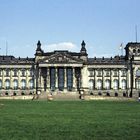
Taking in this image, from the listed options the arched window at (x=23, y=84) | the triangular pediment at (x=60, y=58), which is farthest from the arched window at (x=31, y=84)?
the triangular pediment at (x=60, y=58)

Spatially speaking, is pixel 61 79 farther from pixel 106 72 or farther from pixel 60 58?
pixel 106 72

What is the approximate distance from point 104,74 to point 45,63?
19.5 metres

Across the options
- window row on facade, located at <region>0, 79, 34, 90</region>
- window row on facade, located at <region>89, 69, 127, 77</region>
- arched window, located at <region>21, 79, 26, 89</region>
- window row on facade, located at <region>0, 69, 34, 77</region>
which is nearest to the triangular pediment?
window row on facade, located at <region>0, 69, 34, 77</region>

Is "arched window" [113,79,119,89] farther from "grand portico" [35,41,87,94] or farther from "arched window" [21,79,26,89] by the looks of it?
"arched window" [21,79,26,89]

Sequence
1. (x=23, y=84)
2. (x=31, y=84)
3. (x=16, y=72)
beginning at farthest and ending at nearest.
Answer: (x=16, y=72)
(x=31, y=84)
(x=23, y=84)

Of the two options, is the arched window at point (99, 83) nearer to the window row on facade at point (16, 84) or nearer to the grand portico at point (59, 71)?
the grand portico at point (59, 71)

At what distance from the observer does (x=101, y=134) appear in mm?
26797

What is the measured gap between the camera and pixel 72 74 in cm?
14925

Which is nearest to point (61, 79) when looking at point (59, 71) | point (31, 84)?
point (59, 71)

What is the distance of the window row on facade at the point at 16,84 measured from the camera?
149500 mm

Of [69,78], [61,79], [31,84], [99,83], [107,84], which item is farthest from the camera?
[99,83]

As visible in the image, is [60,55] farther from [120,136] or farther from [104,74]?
[120,136]

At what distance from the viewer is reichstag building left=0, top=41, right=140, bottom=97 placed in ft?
484

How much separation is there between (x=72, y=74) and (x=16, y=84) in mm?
18186
